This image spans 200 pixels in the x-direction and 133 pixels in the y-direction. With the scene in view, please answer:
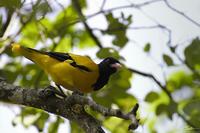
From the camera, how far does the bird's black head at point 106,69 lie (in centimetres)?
385

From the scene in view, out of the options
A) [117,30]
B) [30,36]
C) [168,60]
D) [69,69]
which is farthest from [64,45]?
[69,69]

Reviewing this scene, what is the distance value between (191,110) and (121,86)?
1270mm

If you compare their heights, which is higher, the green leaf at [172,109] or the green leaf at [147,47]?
the green leaf at [147,47]

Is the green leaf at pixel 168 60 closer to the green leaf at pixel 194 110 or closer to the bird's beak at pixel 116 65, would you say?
the bird's beak at pixel 116 65

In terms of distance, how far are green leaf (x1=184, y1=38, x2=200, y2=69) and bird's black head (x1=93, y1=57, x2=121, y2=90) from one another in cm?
58

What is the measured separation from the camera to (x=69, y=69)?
145 inches

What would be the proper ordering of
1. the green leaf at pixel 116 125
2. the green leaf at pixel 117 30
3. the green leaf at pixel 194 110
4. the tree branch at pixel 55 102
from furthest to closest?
the green leaf at pixel 117 30 < the green leaf at pixel 116 125 < the green leaf at pixel 194 110 < the tree branch at pixel 55 102

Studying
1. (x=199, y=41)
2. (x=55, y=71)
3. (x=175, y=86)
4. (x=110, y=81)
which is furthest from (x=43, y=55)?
(x=175, y=86)

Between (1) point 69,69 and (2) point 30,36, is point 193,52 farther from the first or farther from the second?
(2) point 30,36

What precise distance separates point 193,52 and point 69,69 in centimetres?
97

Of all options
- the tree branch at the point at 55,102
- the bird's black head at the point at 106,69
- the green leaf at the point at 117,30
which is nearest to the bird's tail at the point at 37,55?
the bird's black head at the point at 106,69

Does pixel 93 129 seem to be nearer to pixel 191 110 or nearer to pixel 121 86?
pixel 191 110

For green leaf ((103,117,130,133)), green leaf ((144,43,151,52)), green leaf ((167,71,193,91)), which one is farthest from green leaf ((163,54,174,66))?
green leaf ((167,71,193,91))

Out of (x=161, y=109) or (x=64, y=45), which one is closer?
(x=161, y=109)
